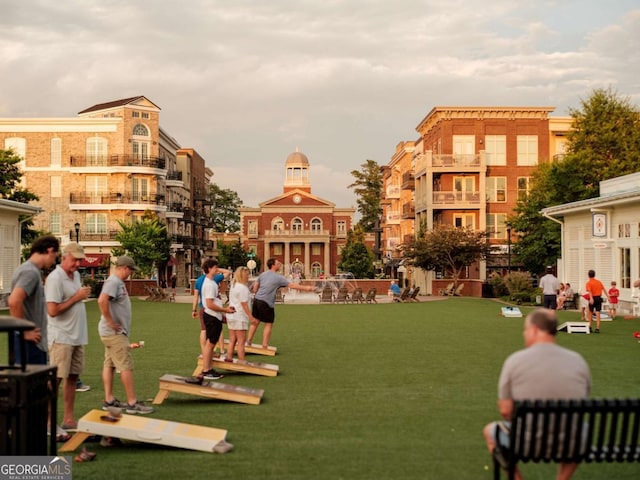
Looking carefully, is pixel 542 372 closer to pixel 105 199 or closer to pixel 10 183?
pixel 10 183

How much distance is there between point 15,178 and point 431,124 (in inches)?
1372

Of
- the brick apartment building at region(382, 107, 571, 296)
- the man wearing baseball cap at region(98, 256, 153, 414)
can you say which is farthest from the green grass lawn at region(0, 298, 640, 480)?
the brick apartment building at region(382, 107, 571, 296)

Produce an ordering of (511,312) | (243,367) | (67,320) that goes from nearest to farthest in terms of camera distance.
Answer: (67,320)
(243,367)
(511,312)

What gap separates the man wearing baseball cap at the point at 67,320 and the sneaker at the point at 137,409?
1.01 m

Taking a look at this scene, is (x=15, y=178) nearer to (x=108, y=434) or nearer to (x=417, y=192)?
(x=417, y=192)

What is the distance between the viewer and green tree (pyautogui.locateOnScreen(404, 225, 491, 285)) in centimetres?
5200

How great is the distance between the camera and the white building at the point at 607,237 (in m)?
30.1

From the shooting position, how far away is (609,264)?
106 ft

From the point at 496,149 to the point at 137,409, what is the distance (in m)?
55.7

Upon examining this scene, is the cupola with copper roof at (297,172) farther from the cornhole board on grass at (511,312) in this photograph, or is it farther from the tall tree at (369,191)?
the cornhole board on grass at (511,312)

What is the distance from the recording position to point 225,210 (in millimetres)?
123938

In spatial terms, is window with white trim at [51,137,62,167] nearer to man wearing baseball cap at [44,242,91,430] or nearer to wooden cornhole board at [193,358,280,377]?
wooden cornhole board at [193,358,280,377]

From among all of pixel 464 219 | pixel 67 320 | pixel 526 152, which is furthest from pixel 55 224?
pixel 67 320

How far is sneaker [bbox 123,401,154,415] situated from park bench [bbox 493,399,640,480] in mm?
5231
